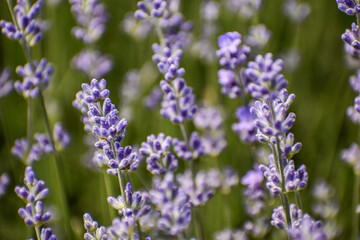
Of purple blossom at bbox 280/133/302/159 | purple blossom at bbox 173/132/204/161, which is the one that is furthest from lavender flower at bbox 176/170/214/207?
purple blossom at bbox 280/133/302/159

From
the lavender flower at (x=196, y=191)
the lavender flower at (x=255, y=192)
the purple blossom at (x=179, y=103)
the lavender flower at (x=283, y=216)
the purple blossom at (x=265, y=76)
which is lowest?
the lavender flower at (x=255, y=192)

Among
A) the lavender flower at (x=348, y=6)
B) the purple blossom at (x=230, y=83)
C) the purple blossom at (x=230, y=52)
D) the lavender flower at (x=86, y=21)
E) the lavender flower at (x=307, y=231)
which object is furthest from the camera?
the lavender flower at (x=86, y=21)

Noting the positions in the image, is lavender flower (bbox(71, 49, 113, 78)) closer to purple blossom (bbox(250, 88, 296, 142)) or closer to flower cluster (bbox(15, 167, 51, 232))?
flower cluster (bbox(15, 167, 51, 232))

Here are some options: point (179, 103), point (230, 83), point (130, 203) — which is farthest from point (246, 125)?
point (130, 203)

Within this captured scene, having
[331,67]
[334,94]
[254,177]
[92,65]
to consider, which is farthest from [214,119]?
[331,67]

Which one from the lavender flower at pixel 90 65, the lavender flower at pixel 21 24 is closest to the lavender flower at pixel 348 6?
the lavender flower at pixel 21 24

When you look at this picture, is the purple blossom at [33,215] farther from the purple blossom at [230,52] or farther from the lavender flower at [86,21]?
the lavender flower at [86,21]

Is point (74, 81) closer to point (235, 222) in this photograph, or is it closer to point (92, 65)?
point (92, 65)
